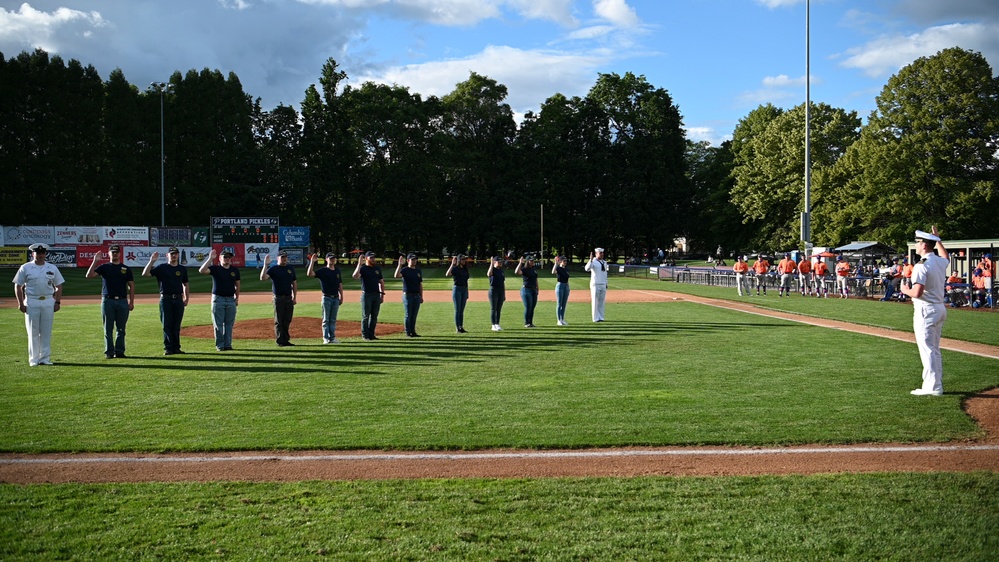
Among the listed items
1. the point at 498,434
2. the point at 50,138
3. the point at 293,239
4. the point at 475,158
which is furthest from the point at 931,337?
the point at 50,138

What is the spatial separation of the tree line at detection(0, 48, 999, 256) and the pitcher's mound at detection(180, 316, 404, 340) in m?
44.4

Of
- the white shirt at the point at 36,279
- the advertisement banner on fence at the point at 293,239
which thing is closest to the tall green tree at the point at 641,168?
the advertisement banner on fence at the point at 293,239

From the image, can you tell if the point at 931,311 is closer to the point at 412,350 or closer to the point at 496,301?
the point at 412,350

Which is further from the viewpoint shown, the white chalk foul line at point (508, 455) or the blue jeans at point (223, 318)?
the blue jeans at point (223, 318)

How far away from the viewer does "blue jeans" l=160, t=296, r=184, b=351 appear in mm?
13711

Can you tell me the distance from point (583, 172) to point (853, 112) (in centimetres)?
2357

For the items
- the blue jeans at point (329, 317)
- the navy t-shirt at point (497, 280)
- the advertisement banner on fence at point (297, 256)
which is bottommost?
the blue jeans at point (329, 317)

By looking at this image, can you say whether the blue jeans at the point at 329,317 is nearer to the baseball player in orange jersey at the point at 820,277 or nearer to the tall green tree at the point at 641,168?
the baseball player in orange jersey at the point at 820,277

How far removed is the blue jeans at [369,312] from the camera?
15992 mm

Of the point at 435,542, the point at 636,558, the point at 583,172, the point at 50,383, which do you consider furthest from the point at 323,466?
the point at 583,172

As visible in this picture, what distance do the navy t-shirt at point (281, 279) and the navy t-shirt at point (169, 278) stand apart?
5.43 ft

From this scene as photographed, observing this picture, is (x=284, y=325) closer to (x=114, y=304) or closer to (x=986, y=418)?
(x=114, y=304)

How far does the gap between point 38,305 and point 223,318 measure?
3.28 metres

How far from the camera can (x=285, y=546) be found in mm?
4723
